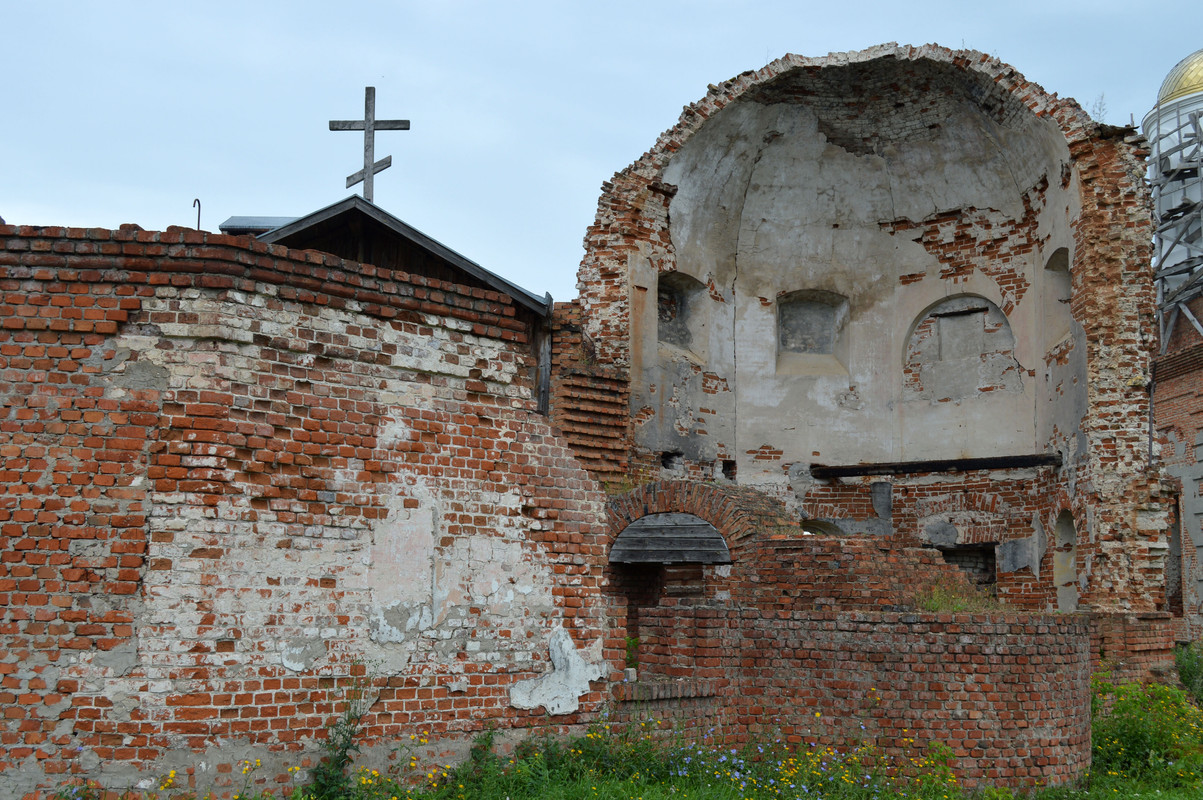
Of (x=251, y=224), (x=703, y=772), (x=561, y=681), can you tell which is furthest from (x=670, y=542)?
(x=251, y=224)

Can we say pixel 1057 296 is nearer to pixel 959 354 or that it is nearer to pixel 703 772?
pixel 959 354

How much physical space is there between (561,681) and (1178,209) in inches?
839

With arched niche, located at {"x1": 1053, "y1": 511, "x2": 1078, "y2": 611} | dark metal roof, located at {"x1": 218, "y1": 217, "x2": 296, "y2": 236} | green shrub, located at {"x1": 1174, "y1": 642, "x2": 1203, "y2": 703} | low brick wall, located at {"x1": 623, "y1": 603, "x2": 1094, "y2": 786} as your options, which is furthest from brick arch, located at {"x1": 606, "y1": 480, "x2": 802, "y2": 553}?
green shrub, located at {"x1": 1174, "y1": 642, "x2": 1203, "y2": 703}

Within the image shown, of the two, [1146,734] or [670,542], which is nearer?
[1146,734]

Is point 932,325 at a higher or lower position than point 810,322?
lower

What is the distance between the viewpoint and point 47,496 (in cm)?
522

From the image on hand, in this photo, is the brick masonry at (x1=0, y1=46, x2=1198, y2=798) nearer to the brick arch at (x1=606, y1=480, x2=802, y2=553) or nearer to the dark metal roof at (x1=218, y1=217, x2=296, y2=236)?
the brick arch at (x1=606, y1=480, x2=802, y2=553)

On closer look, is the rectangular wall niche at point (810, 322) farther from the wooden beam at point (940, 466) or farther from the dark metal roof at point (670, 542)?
the dark metal roof at point (670, 542)

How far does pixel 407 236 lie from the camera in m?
8.38

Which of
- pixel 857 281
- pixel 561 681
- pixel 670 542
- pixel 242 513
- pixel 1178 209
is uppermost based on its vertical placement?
pixel 1178 209

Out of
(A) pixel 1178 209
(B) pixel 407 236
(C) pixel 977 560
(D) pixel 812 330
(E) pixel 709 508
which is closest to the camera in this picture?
(B) pixel 407 236

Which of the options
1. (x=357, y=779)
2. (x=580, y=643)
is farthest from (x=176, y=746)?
(x=580, y=643)

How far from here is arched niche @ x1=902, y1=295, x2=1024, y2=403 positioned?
14.7 metres

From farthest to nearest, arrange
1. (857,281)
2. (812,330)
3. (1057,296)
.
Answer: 1. (812,330)
2. (857,281)
3. (1057,296)
